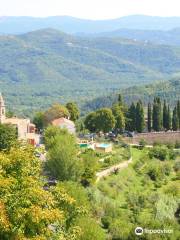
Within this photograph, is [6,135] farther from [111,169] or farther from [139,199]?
[139,199]

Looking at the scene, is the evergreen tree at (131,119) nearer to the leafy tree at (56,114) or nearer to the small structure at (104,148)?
the leafy tree at (56,114)

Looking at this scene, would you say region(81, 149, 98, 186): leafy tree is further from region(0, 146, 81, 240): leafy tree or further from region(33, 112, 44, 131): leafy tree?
region(0, 146, 81, 240): leafy tree

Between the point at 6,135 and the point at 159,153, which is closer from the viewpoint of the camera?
the point at 6,135

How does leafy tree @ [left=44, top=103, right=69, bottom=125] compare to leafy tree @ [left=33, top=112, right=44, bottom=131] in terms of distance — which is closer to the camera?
leafy tree @ [left=44, top=103, right=69, bottom=125]

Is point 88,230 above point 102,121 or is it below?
above

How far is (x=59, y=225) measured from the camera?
13.1m

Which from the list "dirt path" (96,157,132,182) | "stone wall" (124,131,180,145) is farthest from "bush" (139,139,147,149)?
"dirt path" (96,157,132,182)

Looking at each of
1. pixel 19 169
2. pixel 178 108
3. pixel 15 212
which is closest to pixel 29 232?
pixel 15 212

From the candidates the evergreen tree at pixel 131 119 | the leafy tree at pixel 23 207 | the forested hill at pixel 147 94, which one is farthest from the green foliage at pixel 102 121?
the forested hill at pixel 147 94

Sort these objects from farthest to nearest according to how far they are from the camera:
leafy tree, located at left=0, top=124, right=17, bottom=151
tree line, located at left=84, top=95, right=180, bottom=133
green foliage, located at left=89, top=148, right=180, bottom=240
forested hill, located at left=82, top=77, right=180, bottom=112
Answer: forested hill, located at left=82, top=77, right=180, bottom=112 → tree line, located at left=84, top=95, right=180, bottom=133 → leafy tree, located at left=0, top=124, right=17, bottom=151 → green foliage, located at left=89, top=148, right=180, bottom=240

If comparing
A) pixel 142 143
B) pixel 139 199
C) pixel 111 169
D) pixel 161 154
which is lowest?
pixel 142 143

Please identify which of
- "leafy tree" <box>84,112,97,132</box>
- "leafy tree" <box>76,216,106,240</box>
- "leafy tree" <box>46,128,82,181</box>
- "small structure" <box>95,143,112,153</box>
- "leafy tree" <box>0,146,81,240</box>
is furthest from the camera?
"leafy tree" <box>84,112,97,132</box>

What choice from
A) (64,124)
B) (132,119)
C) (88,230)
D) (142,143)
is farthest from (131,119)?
(88,230)

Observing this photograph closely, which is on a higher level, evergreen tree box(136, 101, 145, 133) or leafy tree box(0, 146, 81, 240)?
leafy tree box(0, 146, 81, 240)
